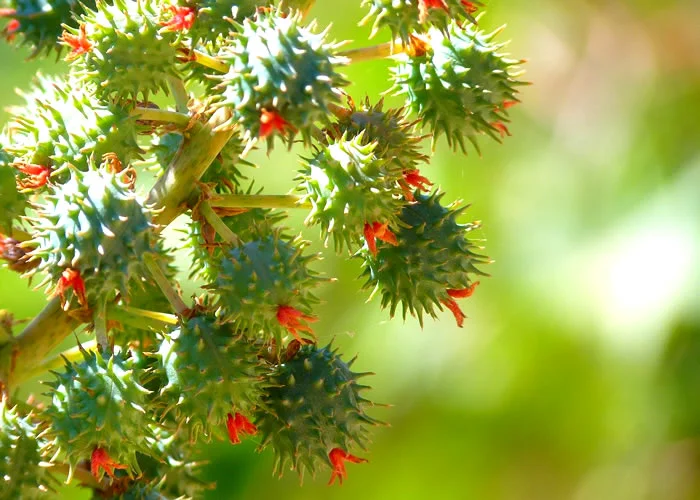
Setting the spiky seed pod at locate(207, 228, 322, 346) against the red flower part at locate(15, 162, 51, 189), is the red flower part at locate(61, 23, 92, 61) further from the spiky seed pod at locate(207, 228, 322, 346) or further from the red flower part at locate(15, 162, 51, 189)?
the spiky seed pod at locate(207, 228, 322, 346)

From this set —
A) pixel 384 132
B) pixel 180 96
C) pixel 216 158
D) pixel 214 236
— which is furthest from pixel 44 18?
pixel 384 132

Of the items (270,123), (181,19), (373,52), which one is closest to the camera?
(270,123)

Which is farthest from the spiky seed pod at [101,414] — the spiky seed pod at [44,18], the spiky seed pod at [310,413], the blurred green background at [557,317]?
the blurred green background at [557,317]

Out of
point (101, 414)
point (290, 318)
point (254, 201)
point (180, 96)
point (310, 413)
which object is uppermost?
point (180, 96)

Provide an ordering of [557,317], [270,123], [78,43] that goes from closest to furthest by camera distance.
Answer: [270,123]
[78,43]
[557,317]

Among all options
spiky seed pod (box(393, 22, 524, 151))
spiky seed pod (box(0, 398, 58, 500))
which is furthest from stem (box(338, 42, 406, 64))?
spiky seed pod (box(0, 398, 58, 500))

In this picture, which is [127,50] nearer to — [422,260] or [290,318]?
[290,318]

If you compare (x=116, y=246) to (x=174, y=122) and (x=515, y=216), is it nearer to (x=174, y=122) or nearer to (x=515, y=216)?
(x=174, y=122)
